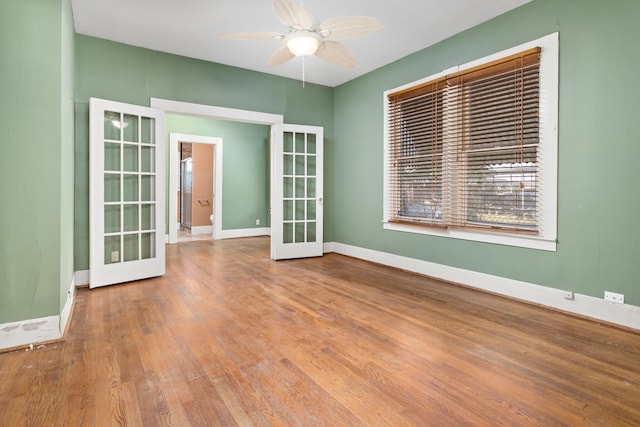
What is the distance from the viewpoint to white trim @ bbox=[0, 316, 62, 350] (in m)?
2.29

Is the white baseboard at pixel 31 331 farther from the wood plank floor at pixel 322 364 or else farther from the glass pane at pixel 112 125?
the glass pane at pixel 112 125

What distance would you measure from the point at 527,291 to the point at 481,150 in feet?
4.90

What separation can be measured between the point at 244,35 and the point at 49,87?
1.52 meters

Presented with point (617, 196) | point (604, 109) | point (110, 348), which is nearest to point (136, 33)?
point (110, 348)

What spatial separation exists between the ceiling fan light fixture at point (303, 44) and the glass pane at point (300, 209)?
2.73 m

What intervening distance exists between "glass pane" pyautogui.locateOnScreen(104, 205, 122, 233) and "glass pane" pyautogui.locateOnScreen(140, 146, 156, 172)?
58 centimetres

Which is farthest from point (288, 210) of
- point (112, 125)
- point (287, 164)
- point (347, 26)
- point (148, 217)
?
point (347, 26)

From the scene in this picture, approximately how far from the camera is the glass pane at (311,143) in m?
5.58

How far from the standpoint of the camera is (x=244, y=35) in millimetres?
2934

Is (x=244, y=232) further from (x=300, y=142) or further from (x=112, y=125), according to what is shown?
(x=112, y=125)

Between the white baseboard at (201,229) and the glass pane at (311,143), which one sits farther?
the white baseboard at (201,229)

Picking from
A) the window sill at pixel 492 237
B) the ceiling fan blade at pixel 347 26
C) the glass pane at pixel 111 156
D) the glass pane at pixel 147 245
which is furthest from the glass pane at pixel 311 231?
the ceiling fan blade at pixel 347 26

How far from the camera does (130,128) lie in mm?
4047

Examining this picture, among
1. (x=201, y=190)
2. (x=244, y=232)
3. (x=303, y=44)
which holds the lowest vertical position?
(x=244, y=232)
